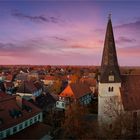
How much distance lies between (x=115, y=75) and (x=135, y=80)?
14.3 feet

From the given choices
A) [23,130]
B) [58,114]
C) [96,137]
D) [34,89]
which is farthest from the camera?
[34,89]

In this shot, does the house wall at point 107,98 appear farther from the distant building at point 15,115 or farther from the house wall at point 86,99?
the house wall at point 86,99

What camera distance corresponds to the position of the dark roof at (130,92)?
140 feet

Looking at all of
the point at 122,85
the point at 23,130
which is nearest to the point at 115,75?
the point at 122,85

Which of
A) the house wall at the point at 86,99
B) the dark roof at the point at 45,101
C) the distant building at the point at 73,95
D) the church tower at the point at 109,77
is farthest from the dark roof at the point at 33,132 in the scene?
the house wall at the point at 86,99

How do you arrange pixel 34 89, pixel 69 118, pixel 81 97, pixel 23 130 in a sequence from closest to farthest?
1. pixel 23 130
2. pixel 69 118
3. pixel 81 97
4. pixel 34 89

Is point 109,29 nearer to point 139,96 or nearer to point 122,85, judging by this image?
point 122,85

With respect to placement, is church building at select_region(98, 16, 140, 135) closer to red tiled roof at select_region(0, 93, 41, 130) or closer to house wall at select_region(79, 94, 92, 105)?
red tiled roof at select_region(0, 93, 41, 130)

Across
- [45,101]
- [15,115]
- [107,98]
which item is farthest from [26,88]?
[15,115]

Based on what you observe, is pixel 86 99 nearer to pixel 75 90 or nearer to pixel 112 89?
pixel 75 90

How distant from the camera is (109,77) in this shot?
4353cm

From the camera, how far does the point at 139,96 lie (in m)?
44.6

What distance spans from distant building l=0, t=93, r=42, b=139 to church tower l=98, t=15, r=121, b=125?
426 inches

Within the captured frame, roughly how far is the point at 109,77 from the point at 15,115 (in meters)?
16.0
